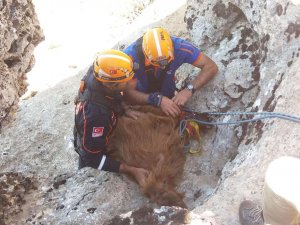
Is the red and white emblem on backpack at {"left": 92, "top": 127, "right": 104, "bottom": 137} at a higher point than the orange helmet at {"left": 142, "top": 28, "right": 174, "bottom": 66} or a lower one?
lower

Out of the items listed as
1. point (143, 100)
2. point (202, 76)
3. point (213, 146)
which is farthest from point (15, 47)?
point (213, 146)

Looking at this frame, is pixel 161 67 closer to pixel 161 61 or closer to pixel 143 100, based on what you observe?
pixel 161 61

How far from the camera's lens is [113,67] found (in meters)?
3.90

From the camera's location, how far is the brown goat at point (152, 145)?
14.0 feet

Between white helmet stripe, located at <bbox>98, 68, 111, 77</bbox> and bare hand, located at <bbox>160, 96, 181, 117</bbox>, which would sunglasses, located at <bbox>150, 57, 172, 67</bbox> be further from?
white helmet stripe, located at <bbox>98, 68, 111, 77</bbox>

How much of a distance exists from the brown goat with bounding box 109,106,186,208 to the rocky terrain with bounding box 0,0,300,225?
9.0 inches

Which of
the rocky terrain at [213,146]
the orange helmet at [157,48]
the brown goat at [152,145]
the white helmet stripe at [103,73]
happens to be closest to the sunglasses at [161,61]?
the orange helmet at [157,48]

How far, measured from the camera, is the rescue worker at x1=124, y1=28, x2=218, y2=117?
4324 millimetres

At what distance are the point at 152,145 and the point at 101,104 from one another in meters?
0.80

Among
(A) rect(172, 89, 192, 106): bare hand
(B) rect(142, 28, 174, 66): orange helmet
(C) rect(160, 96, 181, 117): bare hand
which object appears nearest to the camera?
(B) rect(142, 28, 174, 66): orange helmet

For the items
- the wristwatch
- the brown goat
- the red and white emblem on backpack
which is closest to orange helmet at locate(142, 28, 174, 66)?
the wristwatch

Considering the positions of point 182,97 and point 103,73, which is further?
point 182,97

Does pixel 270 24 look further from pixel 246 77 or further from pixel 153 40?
pixel 153 40

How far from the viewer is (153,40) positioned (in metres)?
4.29
